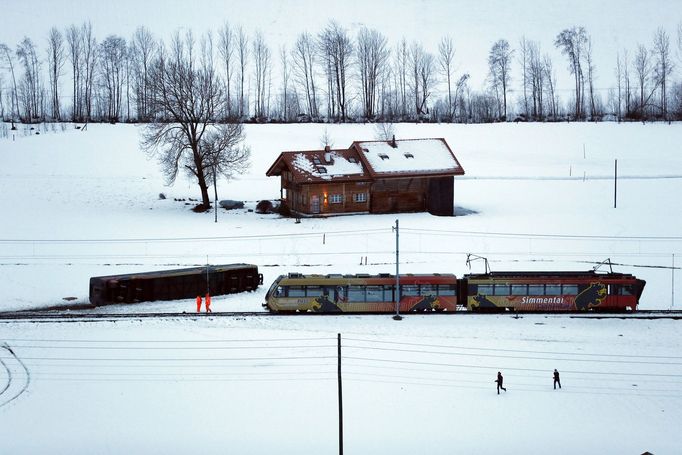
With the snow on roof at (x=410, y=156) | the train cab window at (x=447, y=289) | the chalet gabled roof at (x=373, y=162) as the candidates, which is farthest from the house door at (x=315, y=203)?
the train cab window at (x=447, y=289)

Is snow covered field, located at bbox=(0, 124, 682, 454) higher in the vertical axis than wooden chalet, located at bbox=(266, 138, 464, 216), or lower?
lower

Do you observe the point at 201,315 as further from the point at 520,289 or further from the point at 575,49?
the point at 575,49

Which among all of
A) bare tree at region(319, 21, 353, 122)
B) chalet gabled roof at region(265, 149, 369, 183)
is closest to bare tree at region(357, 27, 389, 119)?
→ bare tree at region(319, 21, 353, 122)

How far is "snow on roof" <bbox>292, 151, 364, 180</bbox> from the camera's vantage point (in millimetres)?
59184

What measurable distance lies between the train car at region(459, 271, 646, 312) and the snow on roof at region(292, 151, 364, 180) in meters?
22.8

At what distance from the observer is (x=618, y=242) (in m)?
50.9

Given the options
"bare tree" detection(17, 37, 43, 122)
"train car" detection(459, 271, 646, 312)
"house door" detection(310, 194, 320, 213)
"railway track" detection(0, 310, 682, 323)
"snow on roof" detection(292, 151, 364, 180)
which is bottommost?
"railway track" detection(0, 310, 682, 323)

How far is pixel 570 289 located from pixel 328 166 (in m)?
27.0

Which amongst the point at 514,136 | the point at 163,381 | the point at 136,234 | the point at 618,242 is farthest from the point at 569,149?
the point at 163,381

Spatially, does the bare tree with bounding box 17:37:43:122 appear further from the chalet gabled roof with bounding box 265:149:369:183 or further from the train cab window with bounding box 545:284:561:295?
the train cab window with bounding box 545:284:561:295

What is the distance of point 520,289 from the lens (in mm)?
38656

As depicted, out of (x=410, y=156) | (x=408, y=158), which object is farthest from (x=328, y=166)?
(x=410, y=156)

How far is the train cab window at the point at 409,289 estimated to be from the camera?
125 feet

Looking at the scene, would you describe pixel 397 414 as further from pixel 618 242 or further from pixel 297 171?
pixel 297 171
